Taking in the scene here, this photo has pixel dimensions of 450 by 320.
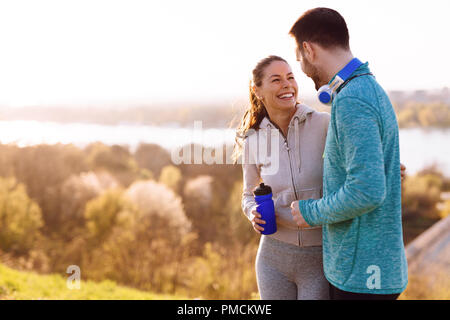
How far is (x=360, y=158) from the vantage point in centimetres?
122

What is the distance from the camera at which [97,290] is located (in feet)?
15.4

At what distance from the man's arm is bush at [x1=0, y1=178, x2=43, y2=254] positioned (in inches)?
645

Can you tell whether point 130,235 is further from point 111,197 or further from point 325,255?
point 325,255

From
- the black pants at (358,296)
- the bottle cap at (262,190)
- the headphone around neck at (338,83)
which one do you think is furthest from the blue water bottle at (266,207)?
the headphone around neck at (338,83)

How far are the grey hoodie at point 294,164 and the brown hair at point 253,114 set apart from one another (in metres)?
0.13

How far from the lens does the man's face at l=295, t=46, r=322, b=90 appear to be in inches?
57.2

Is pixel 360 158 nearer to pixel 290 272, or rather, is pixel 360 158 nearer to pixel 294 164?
pixel 294 164

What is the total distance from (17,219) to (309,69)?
55.4 ft

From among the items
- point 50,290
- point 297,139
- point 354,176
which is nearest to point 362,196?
point 354,176

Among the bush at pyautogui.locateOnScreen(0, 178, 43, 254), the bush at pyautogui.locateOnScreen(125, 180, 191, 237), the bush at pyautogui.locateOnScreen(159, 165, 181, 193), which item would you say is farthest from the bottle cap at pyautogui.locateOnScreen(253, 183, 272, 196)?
the bush at pyautogui.locateOnScreen(159, 165, 181, 193)

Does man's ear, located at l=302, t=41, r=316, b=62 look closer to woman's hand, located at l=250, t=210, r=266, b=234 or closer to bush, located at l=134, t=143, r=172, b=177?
woman's hand, located at l=250, t=210, r=266, b=234

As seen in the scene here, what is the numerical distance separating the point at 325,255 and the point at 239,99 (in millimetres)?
1102

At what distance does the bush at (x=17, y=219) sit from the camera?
1486cm
